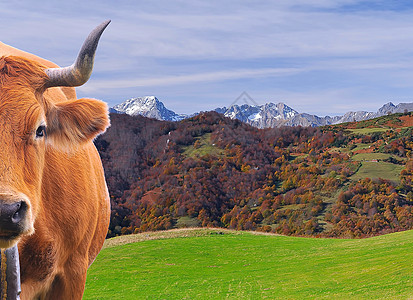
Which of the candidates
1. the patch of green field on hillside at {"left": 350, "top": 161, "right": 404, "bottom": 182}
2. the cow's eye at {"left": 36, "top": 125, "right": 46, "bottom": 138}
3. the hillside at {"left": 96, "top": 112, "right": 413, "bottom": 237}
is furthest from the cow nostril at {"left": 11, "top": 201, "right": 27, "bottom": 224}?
the patch of green field on hillside at {"left": 350, "top": 161, "right": 404, "bottom": 182}

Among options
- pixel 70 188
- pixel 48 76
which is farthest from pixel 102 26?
pixel 70 188

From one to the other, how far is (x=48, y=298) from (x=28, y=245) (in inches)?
32.8

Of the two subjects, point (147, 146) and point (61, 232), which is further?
point (147, 146)

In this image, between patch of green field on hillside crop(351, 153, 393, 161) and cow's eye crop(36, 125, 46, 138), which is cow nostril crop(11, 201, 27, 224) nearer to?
cow's eye crop(36, 125, 46, 138)

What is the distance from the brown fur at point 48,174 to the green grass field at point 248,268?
14.2m

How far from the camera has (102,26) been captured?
343 centimetres

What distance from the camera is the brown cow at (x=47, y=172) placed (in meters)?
2.88

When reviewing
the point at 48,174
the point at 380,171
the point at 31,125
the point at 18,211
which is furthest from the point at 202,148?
the point at 18,211

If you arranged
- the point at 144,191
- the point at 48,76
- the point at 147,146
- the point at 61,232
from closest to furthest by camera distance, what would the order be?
the point at 48,76, the point at 61,232, the point at 144,191, the point at 147,146

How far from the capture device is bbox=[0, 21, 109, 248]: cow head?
276cm

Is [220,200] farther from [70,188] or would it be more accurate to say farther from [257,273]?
[70,188]

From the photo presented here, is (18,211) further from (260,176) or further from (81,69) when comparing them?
(260,176)

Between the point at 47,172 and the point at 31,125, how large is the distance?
75cm

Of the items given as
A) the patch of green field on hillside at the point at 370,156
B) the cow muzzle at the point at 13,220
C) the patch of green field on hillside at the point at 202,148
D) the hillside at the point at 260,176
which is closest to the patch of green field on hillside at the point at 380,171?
the hillside at the point at 260,176
